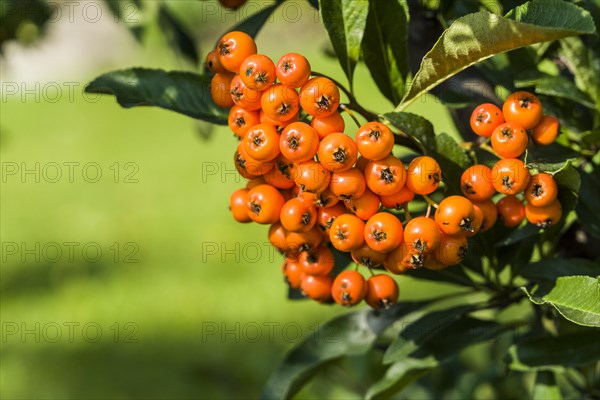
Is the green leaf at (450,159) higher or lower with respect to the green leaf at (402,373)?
higher

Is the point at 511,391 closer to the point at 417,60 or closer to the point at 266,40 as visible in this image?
the point at 417,60

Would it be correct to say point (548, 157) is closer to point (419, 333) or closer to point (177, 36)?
point (419, 333)

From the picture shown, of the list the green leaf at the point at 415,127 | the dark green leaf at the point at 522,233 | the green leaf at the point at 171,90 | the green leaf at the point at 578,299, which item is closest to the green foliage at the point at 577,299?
the green leaf at the point at 578,299

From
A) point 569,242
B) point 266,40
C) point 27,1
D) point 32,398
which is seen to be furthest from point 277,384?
point 266,40

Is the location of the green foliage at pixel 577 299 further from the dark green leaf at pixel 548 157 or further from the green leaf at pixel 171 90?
the green leaf at pixel 171 90

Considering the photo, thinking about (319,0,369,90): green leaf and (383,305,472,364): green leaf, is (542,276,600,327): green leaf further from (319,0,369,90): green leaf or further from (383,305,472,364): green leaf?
(319,0,369,90): green leaf

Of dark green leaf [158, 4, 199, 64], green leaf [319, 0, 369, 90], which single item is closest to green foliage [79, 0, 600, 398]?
green leaf [319, 0, 369, 90]
